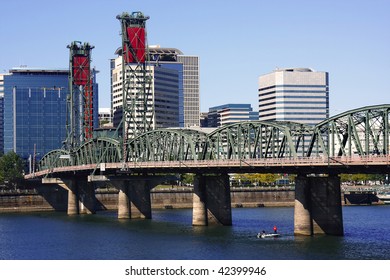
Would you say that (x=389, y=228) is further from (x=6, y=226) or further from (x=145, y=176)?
(x=6, y=226)

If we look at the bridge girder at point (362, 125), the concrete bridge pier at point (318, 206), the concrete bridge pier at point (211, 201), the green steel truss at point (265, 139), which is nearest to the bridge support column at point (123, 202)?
the green steel truss at point (265, 139)

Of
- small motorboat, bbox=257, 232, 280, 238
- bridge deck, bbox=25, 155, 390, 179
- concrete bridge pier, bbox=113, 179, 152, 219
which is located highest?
bridge deck, bbox=25, 155, 390, 179

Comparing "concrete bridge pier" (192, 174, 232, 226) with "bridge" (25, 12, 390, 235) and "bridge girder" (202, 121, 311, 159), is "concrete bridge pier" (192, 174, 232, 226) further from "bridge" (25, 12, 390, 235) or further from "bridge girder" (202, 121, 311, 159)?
"bridge girder" (202, 121, 311, 159)

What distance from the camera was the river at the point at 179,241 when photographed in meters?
110

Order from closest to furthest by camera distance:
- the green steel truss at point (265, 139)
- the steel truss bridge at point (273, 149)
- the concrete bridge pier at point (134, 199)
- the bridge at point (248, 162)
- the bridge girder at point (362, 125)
A: the bridge girder at point (362, 125) → the steel truss bridge at point (273, 149) → the green steel truss at point (265, 139) → the bridge at point (248, 162) → the concrete bridge pier at point (134, 199)

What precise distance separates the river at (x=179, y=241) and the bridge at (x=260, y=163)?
4.47 metres

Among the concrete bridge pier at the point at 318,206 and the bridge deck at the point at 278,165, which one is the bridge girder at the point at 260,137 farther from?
the concrete bridge pier at the point at 318,206

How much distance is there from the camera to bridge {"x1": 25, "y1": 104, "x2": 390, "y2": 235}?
123 meters

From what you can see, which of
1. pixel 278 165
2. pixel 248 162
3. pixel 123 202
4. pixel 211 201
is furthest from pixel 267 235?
pixel 123 202

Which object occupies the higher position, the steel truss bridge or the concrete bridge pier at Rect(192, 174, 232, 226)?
the steel truss bridge

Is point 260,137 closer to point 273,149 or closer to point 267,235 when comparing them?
point 273,149

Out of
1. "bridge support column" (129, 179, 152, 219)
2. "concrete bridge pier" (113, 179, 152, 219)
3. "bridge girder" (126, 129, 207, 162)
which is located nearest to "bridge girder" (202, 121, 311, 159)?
"bridge girder" (126, 129, 207, 162)
